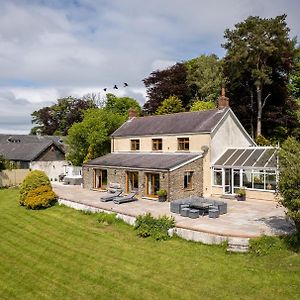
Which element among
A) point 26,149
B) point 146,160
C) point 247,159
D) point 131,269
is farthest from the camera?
point 26,149

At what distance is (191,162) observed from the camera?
26.3 meters

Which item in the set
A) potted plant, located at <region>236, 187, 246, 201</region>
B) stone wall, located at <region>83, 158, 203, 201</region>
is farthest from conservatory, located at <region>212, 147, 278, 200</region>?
stone wall, located at <region>83, 158, 203, 201</region>

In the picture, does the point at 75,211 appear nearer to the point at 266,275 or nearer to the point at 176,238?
the point at 176,238

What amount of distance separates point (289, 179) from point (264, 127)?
29.3 meters

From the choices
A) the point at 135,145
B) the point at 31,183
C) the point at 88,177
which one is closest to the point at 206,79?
the point at 135,145

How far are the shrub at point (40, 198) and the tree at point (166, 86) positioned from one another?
28.2 metres

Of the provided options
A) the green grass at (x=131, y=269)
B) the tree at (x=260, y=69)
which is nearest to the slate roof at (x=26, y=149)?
the green grass at (x=131, y=269)

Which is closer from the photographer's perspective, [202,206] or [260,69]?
[202,206]

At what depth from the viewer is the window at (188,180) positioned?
26.1 m

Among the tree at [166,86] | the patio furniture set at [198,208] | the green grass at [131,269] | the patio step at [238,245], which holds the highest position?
the tree at [166,86]

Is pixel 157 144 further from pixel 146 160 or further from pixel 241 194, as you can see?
pixel 241 194

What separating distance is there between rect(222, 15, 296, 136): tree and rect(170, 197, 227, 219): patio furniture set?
785 inches

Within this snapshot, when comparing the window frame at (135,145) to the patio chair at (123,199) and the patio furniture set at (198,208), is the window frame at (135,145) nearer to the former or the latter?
the patio chair at (123,199)

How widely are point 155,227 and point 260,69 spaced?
2770cm
